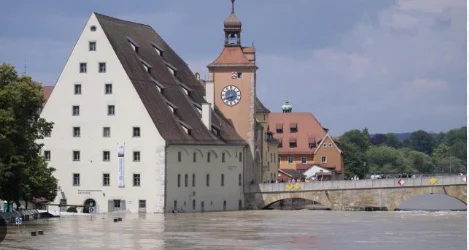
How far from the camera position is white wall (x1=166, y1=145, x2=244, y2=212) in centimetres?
10338

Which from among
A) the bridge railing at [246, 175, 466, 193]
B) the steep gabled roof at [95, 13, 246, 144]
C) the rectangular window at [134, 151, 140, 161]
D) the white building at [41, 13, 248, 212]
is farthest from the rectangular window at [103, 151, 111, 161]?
the bridge railing at [246, 175, 466, 193]

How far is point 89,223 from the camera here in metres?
87.7

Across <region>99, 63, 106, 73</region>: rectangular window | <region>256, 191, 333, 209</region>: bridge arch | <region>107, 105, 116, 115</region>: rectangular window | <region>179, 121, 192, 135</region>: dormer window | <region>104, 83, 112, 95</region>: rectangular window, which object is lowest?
<region>256, 191, 333, 209</region>: bridge arch

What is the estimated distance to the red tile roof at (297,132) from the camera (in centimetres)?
14962

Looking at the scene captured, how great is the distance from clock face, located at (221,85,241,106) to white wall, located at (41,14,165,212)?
12.4 m

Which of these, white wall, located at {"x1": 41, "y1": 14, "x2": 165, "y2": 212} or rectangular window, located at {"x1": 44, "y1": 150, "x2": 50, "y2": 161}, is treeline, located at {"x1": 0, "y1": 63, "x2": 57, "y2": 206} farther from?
rectangular window, located at {"x1": 44, "y1": 150, "x2": 50, "y2": 161}

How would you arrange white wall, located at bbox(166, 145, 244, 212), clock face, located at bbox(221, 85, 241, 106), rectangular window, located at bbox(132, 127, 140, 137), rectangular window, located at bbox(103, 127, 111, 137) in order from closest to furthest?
1. rectangular window, located at bbox(132, 127, 140, 137)
2. white wall, located at bbox(166, 145, 244, 212)
3. rectangular window, located at bbox(103, 127, 111, 137)
4. clock face, located at bbox(221, 85, 241, 106)

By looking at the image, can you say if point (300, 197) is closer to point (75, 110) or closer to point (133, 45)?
point (133, 45)

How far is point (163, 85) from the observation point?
107m

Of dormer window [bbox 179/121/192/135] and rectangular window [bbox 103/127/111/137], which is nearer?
dormer window [bbox 179/121/192/135]

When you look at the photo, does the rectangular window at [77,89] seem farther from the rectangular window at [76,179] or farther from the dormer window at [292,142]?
the dormer window at [292,142]

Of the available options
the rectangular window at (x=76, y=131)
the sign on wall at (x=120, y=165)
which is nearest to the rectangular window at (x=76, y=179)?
the rectangular window at (x=76, y=131)

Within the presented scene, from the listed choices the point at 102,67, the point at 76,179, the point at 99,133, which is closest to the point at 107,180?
the point at 76,179

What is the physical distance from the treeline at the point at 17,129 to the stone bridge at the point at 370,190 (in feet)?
88.9
